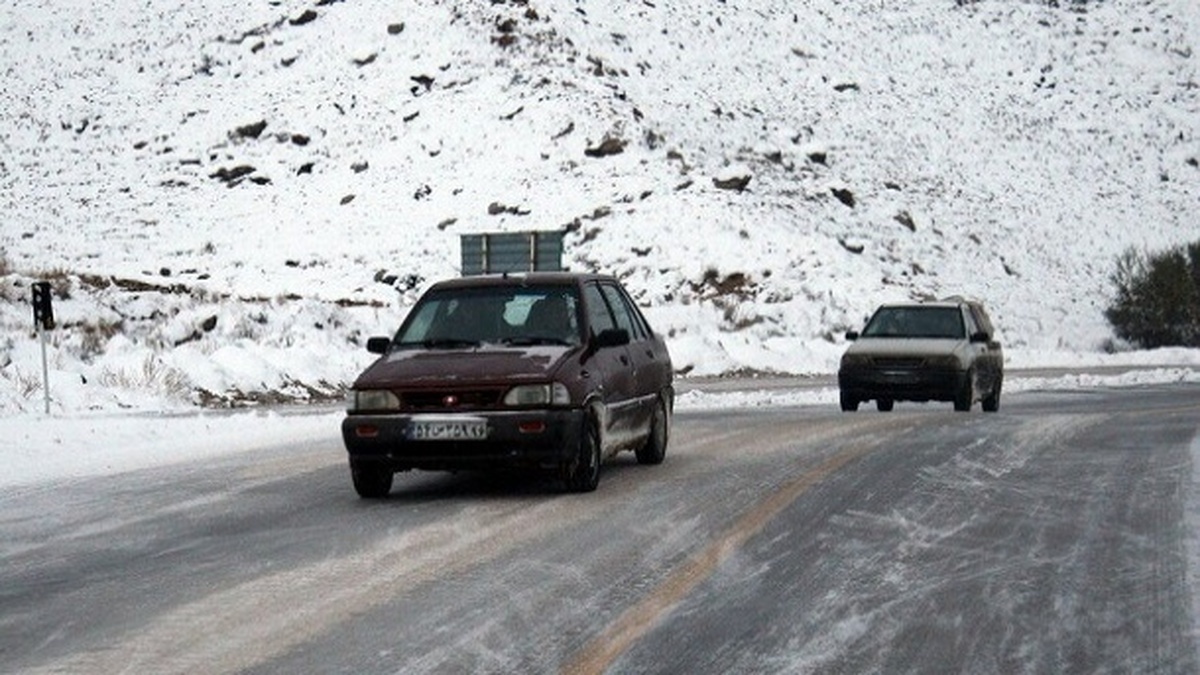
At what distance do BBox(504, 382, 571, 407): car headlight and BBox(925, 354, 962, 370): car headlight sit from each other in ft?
38.7

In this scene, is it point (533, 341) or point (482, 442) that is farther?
point (533, 341)

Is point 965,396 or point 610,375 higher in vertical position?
point 610,375

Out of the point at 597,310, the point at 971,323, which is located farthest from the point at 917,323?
the point at 597,310

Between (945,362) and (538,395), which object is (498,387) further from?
(945,362)

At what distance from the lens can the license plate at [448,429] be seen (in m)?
11.0

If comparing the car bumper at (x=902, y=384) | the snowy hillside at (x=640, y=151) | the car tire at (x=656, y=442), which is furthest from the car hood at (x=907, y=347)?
the snowy hillside at (x=640, y=151)

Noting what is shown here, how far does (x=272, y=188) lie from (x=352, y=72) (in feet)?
27.3

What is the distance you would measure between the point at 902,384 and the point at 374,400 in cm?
1214

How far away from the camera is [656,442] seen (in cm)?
1371

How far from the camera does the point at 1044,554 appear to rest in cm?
884

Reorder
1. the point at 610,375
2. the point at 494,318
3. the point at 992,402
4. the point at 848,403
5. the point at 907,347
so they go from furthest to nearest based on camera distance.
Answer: the point at 992,402, the point at 848,403, the point at 907,347, the point at 494,318, the point at 610,375

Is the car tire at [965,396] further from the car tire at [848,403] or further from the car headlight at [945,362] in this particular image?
the car tire at [848,403]

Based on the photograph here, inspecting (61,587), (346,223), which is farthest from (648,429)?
(346,223)

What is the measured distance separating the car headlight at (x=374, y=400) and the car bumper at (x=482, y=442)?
0.22 feet
